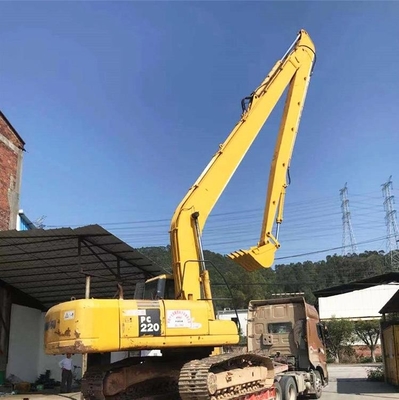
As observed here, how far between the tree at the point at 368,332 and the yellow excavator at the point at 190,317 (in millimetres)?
40058

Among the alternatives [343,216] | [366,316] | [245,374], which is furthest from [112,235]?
[343,216]

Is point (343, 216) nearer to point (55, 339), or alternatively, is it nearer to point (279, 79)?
point (279, 79)

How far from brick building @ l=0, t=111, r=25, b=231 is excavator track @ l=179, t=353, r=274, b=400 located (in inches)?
585

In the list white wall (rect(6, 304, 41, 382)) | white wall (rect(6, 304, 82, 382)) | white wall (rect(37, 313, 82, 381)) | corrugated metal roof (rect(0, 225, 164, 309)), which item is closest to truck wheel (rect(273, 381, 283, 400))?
corrugated metal roof (rect(0, 225, 164, 309))

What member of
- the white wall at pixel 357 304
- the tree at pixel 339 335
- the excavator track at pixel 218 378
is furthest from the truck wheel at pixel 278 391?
the white wall at pixel 357 304

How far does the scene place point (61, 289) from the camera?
77.7 feet

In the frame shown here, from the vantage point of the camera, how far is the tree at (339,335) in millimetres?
47000

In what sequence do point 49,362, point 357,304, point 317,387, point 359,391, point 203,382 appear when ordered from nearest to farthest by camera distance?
point 203,382 < point 317,387 < point 359,391 < point 49,362 < point 357,304

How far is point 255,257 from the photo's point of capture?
1155 cm

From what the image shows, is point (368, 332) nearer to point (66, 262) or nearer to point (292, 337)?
point (292, 337)

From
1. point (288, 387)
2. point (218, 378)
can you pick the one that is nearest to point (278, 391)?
point (288, 387)

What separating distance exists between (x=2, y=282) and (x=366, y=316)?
4574cm

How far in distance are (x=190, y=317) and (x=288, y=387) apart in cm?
584

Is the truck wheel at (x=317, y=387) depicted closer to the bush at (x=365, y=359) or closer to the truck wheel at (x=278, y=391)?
the truck wheel at (x=278, y=391)
